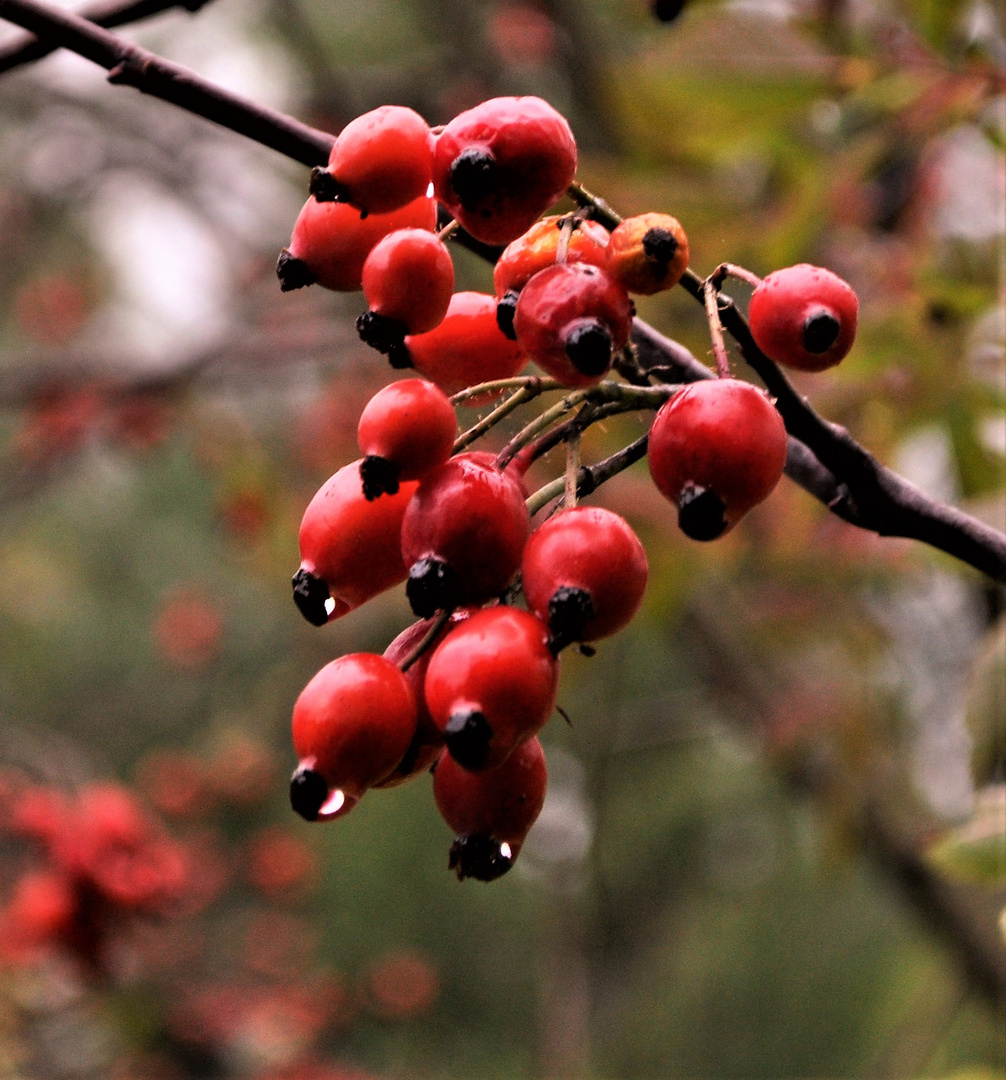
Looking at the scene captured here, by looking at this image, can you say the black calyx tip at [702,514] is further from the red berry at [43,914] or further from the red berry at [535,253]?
the red berry at [43,914]

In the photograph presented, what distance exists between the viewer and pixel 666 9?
1.04 m

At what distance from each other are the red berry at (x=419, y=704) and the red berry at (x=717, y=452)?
148mm

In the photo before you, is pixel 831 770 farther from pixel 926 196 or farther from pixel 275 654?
pixel 275 654

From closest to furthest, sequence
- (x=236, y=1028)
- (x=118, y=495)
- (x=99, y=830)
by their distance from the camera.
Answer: (x=99, y=830) → (x=236, y=1028) → (x=118, y=495)

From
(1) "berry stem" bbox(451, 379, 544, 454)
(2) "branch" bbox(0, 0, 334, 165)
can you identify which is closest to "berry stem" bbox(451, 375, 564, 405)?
(1) "berry stem" bbox(451, 379, 544, 454)

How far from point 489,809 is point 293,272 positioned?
355 millimetres

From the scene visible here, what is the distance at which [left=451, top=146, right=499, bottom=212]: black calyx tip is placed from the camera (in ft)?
2.08

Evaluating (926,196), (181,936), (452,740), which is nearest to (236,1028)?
(181,936)

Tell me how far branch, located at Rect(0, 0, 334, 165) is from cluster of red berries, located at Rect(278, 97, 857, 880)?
11cm

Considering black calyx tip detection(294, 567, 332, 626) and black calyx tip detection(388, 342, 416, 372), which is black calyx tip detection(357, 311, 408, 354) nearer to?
black calyx tip detection(388, 342, 416, 372)

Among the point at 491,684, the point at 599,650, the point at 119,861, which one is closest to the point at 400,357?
the point at 491,684

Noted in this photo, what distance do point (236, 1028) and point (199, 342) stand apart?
7.78 feet

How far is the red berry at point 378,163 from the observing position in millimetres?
667

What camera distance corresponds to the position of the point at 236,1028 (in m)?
3.85
